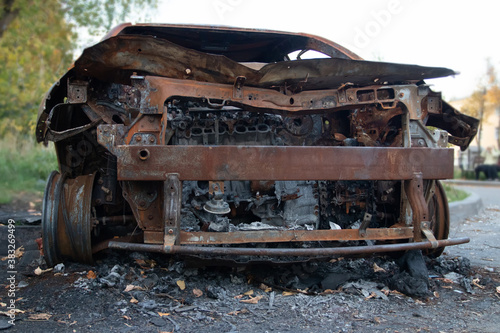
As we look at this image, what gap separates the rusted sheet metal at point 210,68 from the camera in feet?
8.56

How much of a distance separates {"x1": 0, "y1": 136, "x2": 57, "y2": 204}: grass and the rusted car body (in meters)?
5.10

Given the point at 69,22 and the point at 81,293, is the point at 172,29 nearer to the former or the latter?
the point at 81,293

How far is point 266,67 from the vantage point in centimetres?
269

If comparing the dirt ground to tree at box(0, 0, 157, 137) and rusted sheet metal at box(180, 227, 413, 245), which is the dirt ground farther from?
tree at box(0, 0, 157, 137)

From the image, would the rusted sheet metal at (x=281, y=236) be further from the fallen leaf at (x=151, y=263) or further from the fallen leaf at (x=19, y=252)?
the fallen leaf at (x=19, y=252)

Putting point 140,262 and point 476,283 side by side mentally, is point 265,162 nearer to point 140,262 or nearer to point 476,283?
point 140,262

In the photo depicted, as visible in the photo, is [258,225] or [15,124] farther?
[15,124]

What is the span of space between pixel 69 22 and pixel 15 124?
4.57 meters

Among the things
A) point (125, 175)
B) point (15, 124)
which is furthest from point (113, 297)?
point (15, 124)

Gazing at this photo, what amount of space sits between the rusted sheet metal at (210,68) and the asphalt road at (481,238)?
200cm

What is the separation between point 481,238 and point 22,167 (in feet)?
31.9

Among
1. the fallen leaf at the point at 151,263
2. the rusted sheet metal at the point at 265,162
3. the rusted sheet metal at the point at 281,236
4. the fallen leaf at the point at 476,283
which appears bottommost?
the fallen leaf at the point at 476,283

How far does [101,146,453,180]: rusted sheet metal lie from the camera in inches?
Result: 97.1

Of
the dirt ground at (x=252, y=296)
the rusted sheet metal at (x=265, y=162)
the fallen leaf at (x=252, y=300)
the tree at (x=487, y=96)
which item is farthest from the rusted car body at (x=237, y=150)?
the tree at (x=487, y=96)
